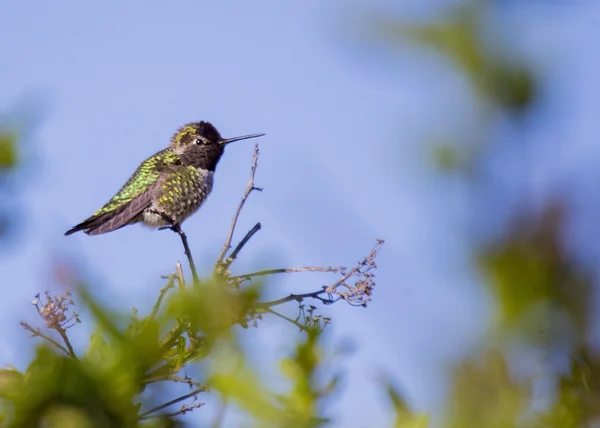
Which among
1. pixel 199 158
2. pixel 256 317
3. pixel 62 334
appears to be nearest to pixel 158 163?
pixel 199 158

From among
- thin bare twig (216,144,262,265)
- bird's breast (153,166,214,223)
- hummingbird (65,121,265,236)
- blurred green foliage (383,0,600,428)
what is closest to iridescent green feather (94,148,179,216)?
hummingbird (65,121,265,236)

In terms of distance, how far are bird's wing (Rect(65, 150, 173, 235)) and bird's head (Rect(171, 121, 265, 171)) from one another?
223 mm

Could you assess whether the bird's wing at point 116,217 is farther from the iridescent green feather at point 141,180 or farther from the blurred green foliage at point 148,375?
the blurred green foliage at point 148,375

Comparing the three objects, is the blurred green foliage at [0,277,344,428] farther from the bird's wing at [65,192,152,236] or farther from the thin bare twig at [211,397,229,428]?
the bird's wing at [65,192,152,236]

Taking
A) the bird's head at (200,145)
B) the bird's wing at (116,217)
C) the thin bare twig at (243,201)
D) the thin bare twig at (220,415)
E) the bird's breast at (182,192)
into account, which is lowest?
the thin bare twig at (220,415)

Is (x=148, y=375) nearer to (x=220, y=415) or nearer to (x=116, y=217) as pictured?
(x=220, y=415)

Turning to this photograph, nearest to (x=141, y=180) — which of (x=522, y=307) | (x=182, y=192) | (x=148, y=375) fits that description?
(x=182, y=192)

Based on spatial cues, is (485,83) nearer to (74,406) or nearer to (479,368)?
(479,368)

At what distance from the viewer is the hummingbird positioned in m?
7.98

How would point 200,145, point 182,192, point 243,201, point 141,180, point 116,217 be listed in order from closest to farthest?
point 243,201
point 116,217
point 182,192
point 141,180
point 200,145

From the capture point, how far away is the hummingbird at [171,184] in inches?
314

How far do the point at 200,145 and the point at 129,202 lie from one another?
122 cm

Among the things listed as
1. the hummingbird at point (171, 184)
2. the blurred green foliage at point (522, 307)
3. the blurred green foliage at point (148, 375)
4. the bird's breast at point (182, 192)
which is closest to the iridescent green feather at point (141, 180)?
the hummingbird at point (171, 184)

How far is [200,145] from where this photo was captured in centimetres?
907
